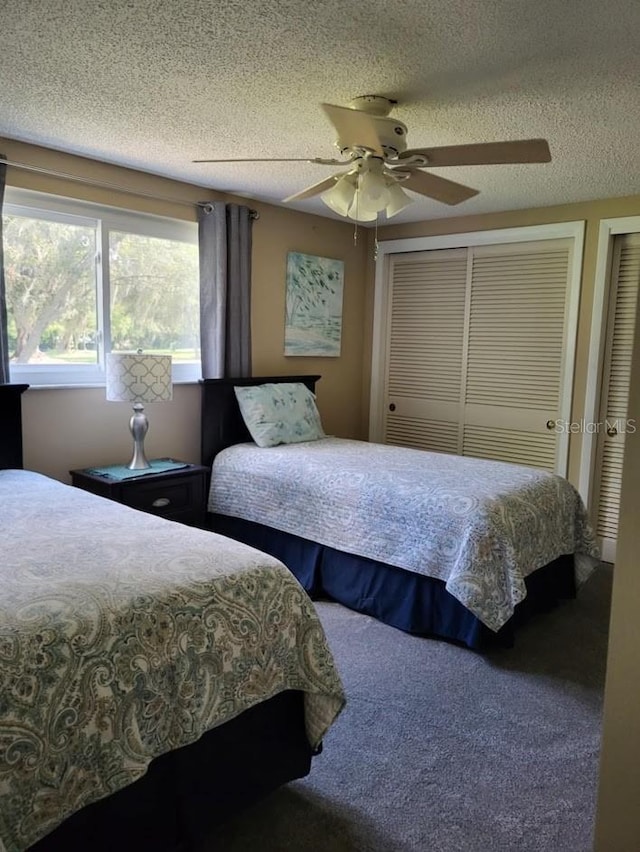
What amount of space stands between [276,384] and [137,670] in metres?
2.87

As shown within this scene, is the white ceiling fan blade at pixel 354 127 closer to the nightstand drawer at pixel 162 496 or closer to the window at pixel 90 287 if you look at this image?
the window at pixel 90 287

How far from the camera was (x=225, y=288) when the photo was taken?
12.7 ft

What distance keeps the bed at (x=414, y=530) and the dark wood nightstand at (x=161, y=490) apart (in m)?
0.28

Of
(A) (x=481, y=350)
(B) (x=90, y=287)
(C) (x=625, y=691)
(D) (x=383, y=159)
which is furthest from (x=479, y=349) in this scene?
(C) (x=625, y=691)

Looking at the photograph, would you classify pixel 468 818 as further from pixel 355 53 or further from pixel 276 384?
pixel 276 384

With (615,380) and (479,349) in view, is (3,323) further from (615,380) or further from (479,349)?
(615,380)

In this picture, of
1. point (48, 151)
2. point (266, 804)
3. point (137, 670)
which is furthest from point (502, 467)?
point (48, 151)

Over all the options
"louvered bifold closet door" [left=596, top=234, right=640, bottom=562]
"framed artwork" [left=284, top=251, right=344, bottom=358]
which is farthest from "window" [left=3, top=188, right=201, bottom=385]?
"louvered bifold closet door" [left=596, top=234, right=640, bottom=562]

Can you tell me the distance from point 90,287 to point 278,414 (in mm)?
1320

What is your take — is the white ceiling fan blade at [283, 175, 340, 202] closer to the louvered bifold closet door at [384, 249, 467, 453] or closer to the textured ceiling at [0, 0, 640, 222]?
the textured ceiling at [0, 0, 640, 222]

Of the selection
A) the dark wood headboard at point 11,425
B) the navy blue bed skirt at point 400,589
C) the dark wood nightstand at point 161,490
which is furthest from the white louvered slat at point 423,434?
the dark wood headboard at point 11,425

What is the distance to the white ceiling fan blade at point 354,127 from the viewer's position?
1.95 meters

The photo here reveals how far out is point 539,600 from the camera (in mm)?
3094

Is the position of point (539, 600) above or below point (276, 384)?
below
